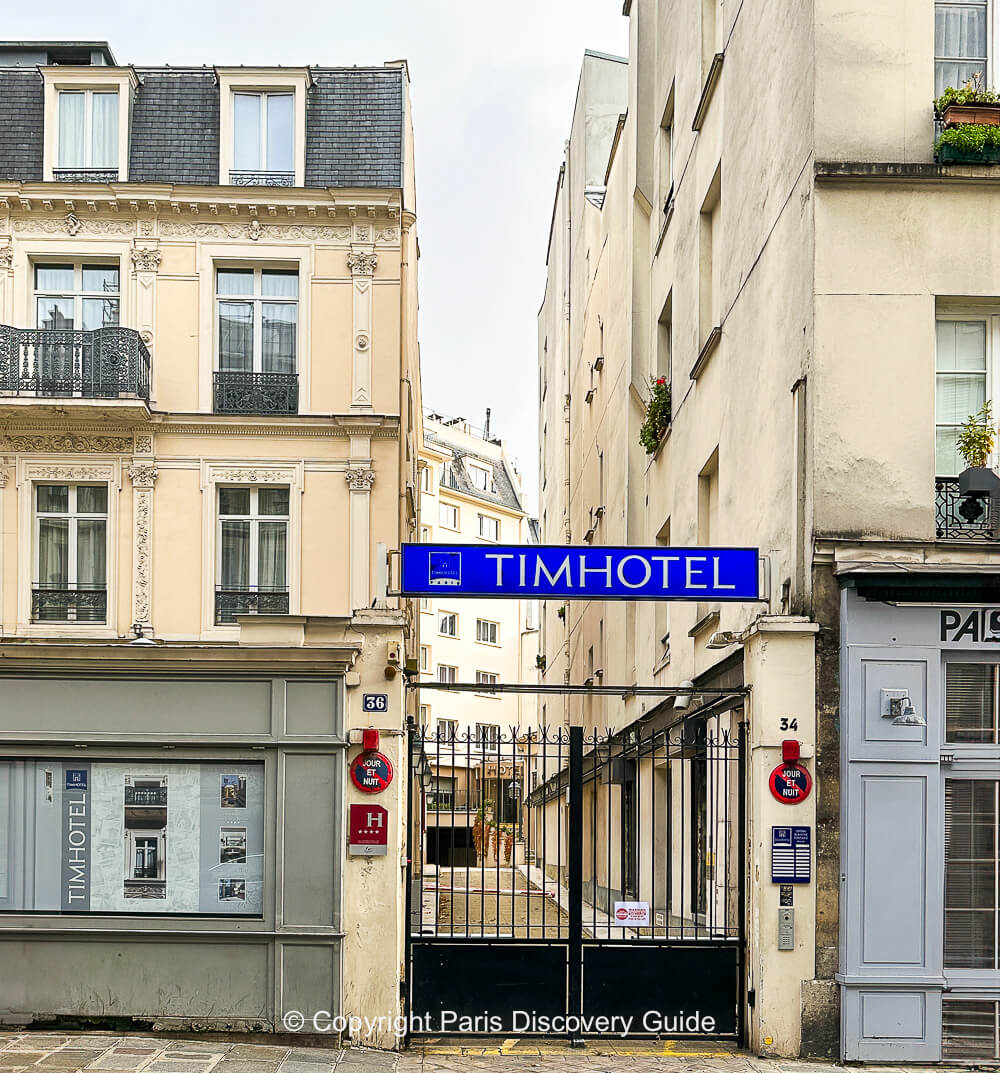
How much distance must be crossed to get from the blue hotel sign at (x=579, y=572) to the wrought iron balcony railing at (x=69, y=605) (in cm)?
1286

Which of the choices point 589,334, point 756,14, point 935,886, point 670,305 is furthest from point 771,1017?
point 589,334

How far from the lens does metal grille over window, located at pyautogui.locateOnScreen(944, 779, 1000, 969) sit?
11.4 m

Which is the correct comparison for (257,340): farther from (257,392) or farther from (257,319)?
(257,392)

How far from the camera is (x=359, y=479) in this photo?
23.9m

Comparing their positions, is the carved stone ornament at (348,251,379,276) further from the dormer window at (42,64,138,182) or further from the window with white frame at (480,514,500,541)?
the window with white frame at (480,514,500,541)

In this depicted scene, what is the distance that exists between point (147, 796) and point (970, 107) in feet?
28.7

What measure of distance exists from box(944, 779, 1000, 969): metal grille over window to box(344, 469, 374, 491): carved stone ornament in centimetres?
1400

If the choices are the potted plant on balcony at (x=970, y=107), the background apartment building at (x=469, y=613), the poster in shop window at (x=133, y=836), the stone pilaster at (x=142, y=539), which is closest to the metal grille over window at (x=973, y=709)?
the potted plant on balcony at (x=970, y=107)

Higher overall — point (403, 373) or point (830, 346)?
point (403, 373)

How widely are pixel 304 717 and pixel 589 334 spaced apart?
23281 mm

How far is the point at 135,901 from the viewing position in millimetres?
11844

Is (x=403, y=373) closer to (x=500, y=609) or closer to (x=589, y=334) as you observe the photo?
(x=589, y=334)

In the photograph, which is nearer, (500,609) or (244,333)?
(244,333)

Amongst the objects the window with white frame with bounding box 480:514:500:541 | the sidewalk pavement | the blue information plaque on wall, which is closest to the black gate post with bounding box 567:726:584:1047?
the sidewalk pavement
